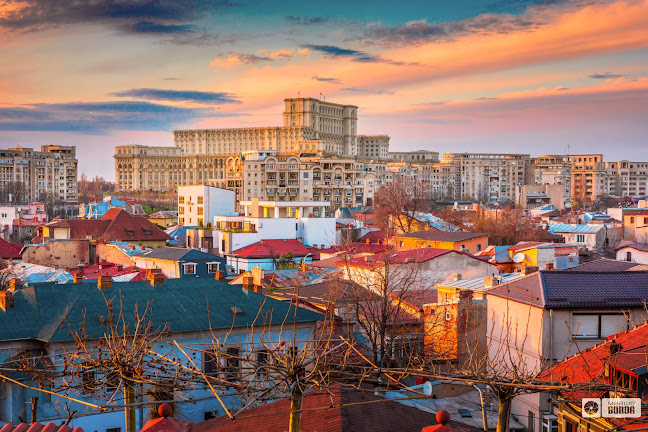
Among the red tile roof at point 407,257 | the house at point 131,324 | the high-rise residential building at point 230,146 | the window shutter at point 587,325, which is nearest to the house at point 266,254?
the red tile roof at point 407,257

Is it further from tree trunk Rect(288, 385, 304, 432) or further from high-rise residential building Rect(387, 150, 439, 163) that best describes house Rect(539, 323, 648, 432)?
high-rise residential building Rect(387, 150, 439, 163)

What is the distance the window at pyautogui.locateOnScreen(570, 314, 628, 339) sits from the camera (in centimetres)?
1527

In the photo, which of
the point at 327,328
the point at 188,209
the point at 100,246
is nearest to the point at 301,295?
the point at 327,328

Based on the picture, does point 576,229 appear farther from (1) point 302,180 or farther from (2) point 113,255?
(1) point 302,180

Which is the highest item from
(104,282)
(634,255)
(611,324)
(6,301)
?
(104,282)

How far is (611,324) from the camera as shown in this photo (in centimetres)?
1545

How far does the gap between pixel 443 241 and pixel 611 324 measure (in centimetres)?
2017

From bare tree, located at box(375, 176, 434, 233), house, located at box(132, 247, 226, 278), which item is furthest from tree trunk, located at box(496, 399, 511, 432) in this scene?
bare tree, located at box(375, 176, 434, 233)

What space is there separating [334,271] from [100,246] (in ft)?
50.2

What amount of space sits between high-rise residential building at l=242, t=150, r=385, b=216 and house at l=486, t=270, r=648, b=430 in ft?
252

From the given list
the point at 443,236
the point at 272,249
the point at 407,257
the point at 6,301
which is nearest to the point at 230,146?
the point at 272,249

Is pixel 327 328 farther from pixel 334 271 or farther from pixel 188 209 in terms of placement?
pixel 188 209

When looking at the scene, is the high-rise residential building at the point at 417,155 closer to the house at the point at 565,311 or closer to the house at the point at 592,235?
the house at the point at 592,235

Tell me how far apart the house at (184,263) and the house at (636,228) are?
30523mm
